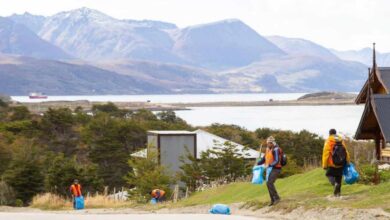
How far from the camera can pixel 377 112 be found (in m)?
24.9

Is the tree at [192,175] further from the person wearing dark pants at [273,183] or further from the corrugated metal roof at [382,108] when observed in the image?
the person wearing dark pants at [273,183]

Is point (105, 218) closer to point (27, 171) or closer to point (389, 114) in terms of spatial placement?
point (389, 114)

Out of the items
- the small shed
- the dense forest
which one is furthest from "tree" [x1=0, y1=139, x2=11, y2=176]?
the small shed

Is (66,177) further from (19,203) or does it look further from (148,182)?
A: (148,182)

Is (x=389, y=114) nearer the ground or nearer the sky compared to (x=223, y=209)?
nearer the sky

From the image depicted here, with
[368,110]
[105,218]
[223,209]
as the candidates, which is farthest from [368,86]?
[105,218]

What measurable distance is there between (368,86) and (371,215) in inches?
436

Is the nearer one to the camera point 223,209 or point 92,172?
point 223,209

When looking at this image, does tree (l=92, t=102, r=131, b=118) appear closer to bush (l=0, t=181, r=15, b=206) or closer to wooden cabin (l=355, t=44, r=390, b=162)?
bush (l=0, t=181, r=15, b=206)

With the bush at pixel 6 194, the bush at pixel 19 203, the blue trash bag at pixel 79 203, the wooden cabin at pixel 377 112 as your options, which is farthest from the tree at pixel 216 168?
the wooden cabin at pixel 377 112

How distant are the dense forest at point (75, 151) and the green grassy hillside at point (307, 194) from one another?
19.7 ft

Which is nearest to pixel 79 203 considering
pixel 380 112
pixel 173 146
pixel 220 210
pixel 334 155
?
pixel 220 210

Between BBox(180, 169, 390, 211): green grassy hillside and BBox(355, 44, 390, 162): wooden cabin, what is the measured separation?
7.51ft

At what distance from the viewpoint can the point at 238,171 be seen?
39406 mm
